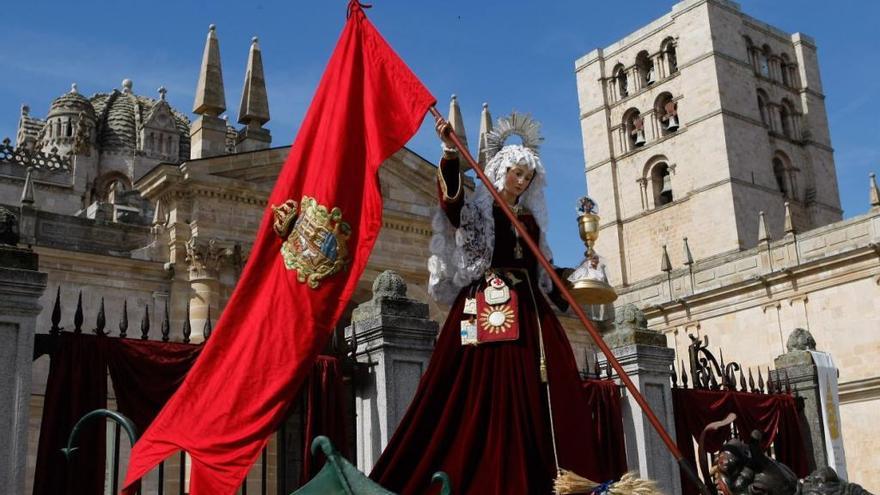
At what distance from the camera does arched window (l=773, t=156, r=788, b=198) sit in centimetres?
4147

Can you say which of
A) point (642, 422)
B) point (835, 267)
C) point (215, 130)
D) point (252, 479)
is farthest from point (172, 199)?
point (835, 267)

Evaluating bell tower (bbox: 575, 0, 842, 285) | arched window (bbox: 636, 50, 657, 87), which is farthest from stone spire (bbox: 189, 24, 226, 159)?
arched window (bbox: 636, 50, 657, 87)

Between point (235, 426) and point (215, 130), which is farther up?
point (215, 130)

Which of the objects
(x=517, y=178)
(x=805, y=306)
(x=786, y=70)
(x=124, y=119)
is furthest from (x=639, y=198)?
(x=517, y=178)

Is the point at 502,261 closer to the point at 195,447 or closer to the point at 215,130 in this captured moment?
the point at 195,447

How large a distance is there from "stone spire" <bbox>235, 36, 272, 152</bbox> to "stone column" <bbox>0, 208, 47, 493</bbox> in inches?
614

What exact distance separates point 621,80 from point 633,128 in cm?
271

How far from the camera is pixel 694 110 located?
39688 millimetres

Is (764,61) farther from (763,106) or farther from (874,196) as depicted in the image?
(874,196)

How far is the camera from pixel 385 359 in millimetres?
6656

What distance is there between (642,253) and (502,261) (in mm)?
36753

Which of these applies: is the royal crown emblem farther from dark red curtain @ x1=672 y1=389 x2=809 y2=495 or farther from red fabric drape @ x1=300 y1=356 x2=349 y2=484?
dark red curtain @ x1=672 y1=389 x2=809 y2=495

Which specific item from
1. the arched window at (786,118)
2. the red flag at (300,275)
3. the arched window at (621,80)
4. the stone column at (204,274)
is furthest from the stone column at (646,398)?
the arched window at (786,118)

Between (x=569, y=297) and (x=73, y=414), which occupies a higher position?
(x=569, y=297)
